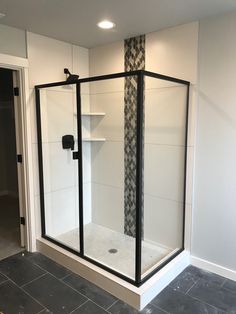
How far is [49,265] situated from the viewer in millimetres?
A: 2744

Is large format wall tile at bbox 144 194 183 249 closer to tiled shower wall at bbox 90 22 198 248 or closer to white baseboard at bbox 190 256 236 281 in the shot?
tiled shower wall at bbox 90 22 198 248

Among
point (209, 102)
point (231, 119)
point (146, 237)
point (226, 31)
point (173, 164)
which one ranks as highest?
point (226, 31)

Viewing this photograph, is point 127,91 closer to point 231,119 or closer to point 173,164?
point 173,164

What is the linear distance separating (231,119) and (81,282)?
2042mm

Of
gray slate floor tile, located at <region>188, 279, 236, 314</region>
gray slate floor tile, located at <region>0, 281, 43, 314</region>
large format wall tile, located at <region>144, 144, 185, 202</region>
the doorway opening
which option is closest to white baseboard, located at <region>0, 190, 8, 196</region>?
the doorway opening

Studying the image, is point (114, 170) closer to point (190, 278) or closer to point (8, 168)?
point (190, 278)

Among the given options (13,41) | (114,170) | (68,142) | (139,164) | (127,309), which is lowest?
(127,309)

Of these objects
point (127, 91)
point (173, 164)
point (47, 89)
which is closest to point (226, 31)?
point (127, 91)

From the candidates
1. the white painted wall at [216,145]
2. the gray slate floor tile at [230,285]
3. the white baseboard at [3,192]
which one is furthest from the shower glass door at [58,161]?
the white baseboard at [3,192]

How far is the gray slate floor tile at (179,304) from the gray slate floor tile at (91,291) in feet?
1.25

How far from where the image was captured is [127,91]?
2930 millimetres

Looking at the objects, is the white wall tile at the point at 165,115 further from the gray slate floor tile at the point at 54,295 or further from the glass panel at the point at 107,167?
the gray slate floor tile at the point at 54,295

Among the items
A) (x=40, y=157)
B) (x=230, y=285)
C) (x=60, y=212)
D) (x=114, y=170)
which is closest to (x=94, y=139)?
(x=114, y=170)

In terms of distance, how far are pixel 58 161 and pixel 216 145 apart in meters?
1.79
